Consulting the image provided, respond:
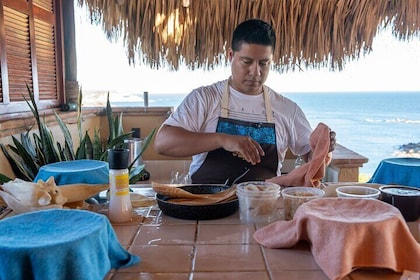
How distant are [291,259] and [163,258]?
0.29 meters

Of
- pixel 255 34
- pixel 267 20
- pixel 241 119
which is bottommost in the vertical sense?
pixel 241 119

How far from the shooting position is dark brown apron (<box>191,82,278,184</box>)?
69.9 inches

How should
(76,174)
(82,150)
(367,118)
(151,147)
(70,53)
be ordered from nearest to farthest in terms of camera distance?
(76,174) < (82,150) < (70,53) < (151,147) < (367,118)

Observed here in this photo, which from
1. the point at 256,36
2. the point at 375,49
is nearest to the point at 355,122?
the point at 375,49

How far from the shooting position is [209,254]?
2.87 ft

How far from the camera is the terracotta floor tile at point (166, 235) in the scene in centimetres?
96

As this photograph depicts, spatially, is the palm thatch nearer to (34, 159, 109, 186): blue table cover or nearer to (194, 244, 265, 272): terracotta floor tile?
(34, 159, 109, 186): blue table cover

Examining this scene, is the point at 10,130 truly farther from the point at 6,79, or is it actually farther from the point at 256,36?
the point at 256,36

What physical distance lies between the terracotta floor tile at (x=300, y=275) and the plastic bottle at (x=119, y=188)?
511 mm

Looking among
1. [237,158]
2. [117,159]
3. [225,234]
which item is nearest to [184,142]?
[237,158]

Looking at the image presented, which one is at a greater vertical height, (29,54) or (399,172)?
(29,54)

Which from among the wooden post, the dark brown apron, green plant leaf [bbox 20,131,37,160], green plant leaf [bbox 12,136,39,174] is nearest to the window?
the wooden post

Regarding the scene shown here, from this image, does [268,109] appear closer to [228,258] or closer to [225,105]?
[225,105]

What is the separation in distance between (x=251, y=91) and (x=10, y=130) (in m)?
1.33
